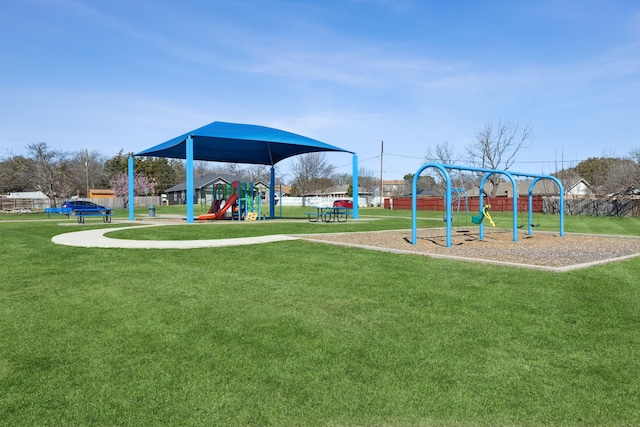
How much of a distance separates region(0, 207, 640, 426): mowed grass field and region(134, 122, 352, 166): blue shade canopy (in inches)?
615

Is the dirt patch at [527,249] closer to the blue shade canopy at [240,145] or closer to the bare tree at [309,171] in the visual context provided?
the blue shade canopy at [240,145]

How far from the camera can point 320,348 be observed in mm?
4113

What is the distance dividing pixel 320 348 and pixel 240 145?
24129mm

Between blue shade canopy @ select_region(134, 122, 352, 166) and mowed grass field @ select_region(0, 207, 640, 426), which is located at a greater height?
blue shade canopy @ select_region(134, 122, 352, 166)

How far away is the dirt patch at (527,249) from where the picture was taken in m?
8.96

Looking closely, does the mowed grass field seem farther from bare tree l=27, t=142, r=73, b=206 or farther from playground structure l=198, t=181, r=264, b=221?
bare tree l=27, t=142, r=73, b=206

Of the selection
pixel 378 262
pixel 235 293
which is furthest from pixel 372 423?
pixel 378 262

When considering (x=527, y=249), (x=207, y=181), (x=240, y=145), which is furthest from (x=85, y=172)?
(x=527, y=249)

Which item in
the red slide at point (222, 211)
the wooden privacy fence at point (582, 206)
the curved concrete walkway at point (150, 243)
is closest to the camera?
the curved concrete walkway at point (150, 243)

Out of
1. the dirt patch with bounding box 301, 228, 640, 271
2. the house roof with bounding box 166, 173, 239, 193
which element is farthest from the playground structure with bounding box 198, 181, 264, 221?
the house roof with bounding box 166, 173, 239, 193

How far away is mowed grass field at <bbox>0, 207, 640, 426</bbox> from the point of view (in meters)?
3.01

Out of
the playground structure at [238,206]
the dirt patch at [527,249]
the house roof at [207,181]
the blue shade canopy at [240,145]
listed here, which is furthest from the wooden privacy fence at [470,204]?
the house roof at [207,181]

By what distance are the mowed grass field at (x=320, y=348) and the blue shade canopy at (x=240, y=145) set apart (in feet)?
51.3

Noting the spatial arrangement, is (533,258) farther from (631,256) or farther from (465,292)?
(465,292)
